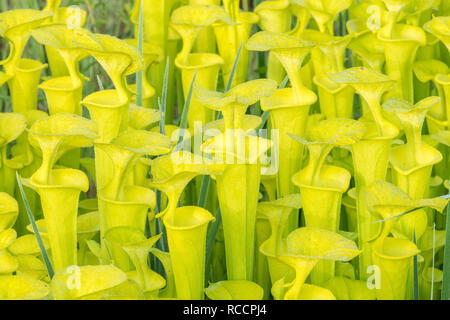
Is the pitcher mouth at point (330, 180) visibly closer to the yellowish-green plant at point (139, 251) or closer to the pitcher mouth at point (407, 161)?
the pitcher mouth at point (407, 161)

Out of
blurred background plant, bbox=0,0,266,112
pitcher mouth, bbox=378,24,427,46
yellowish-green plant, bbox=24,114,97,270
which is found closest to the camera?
yellowish-green plant, bbox=24,114,97,270

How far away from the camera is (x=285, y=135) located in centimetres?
88

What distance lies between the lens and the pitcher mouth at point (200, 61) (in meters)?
0.98

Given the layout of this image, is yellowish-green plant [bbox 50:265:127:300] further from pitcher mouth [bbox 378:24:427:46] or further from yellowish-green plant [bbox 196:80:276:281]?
pitcher mouth [bbox 378:24:427:46]

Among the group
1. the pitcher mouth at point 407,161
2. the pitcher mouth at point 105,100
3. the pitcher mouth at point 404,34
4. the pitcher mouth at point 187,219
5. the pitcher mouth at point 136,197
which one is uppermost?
the pitcher mouth at point 404,34

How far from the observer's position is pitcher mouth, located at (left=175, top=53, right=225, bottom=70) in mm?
980

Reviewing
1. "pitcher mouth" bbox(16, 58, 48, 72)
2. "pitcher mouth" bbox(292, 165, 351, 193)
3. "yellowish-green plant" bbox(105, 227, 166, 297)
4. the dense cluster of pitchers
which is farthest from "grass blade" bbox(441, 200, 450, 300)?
"pitcher mouth" bbox(16, 58, 48, 72)

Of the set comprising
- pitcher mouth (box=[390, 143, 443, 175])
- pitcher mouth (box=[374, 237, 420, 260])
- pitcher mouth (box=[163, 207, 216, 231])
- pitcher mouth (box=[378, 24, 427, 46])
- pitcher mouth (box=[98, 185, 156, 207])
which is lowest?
pitcher mouth (box=[374, 237, 420, 260])

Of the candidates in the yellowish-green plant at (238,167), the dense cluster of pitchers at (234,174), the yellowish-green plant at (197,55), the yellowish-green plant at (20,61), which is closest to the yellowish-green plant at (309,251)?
the dense cluster of pitchers at (234,174)

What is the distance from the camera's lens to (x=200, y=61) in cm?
103

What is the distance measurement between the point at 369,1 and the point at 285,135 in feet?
1.04
